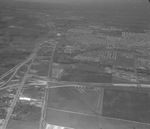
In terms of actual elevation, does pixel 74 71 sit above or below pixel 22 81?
above

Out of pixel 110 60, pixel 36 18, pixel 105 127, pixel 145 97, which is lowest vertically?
pixel 105 127

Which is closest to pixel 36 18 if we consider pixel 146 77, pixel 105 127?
pixel 146 77

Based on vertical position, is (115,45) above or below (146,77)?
above

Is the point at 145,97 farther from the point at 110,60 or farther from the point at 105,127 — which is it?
the point at 110,60

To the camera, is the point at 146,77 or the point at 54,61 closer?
the point at 146,77

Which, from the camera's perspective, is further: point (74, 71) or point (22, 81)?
point (74, 71)

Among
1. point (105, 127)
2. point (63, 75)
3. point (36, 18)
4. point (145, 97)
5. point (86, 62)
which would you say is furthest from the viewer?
point (36, 18)

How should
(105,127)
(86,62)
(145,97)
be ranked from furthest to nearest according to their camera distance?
(86,62) → (145,97) → (105,127)
